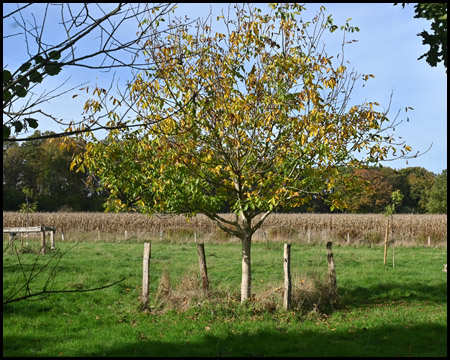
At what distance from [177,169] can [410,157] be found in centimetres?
493

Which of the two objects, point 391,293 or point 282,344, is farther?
point 391,293

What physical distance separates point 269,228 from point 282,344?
75.6ft

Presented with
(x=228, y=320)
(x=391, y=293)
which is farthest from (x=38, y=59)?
(x=391, y=293)

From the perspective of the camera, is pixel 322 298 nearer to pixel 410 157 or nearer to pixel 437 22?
pixel 410 157

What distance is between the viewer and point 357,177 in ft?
34.8

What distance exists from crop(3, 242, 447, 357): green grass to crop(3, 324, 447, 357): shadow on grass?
18 mm

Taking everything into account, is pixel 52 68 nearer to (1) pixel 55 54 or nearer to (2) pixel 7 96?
(1) pixel 55 54

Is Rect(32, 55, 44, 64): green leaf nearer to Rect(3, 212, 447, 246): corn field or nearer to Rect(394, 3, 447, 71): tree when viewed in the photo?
Rect(394, 3, 447, 71): tree

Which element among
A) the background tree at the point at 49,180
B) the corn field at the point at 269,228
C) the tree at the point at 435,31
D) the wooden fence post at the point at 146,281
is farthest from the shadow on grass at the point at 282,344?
the background tree at the point at 49,180

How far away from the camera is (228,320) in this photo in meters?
9.79

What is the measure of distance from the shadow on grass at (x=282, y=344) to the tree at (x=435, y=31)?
470 cm

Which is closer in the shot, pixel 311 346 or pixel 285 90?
pixel 311 346

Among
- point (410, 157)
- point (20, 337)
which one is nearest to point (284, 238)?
A: point (410, 157)

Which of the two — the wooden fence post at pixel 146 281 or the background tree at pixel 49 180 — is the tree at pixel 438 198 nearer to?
the background tree at pixel 49 180
